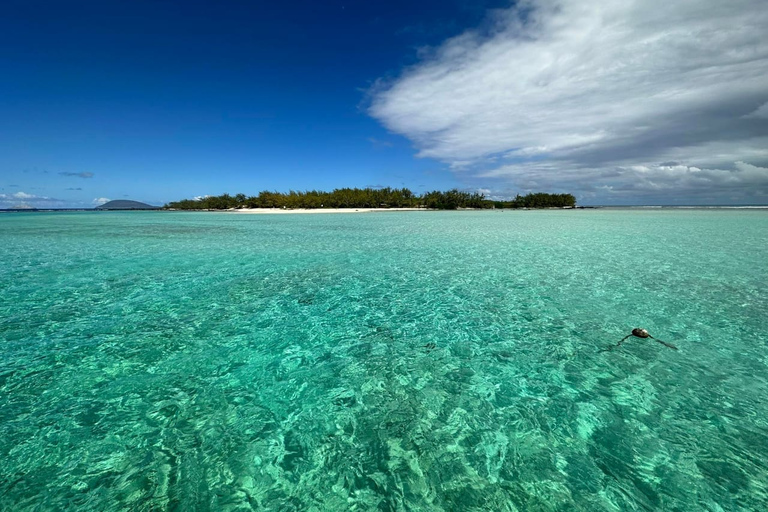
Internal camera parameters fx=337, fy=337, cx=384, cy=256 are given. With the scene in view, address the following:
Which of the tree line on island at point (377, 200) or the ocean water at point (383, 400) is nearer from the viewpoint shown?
the ocean water at point (383, 400)

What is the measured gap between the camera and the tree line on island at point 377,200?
410 feet

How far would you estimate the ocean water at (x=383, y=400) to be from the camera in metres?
3.29

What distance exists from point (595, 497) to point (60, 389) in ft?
22.7

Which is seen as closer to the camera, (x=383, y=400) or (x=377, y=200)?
(x=383, y=400)

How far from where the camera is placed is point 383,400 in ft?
15.5

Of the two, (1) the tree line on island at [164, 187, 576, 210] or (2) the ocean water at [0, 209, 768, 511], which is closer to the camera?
(2) the ocean water at [0, 209, 768, 511]

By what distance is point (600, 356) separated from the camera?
5.94 metres

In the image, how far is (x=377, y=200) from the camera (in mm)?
128000

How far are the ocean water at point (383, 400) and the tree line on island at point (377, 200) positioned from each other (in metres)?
117

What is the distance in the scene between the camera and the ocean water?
129 inches

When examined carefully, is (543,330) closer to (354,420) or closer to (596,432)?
(596,432)

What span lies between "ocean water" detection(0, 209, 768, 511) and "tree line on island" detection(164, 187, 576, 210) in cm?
11713

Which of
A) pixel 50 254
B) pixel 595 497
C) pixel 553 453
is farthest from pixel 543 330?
pixel 50 254

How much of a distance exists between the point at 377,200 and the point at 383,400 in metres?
125
